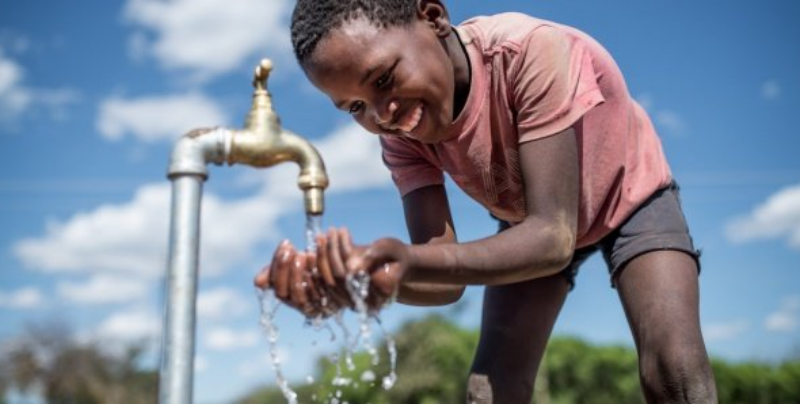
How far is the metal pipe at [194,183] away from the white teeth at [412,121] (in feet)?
0.94

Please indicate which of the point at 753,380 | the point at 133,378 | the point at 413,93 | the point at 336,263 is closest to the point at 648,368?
the point at 413,93

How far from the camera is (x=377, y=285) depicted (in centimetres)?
174

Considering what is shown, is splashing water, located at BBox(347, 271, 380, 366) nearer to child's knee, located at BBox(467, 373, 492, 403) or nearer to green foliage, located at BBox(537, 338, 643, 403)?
child's knee, located at BBox(467, 373, 492, 403)

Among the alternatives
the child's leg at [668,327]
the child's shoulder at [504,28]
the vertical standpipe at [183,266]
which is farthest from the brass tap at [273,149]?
the child's leg at [668,327]

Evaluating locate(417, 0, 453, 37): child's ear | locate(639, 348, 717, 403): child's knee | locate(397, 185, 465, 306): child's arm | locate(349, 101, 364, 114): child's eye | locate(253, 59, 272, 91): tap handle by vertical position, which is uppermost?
locate(417, 0, 453, 37): child's ear

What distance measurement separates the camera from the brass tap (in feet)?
7.41

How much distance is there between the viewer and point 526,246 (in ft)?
6.88

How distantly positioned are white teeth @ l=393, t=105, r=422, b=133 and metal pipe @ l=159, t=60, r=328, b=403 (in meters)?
0.29

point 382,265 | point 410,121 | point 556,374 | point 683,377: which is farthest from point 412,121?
point 556,374

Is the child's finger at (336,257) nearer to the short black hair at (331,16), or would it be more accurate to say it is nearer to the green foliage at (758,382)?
the short black hair at (331,16)

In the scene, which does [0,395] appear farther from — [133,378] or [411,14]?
[411,14]

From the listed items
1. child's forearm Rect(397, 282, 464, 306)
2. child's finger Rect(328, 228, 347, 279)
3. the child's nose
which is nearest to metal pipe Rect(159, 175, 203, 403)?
child's finger Rect(328, 228, 347, 279)

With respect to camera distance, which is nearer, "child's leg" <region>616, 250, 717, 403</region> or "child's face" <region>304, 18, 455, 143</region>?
"child's face" <region>304, 18, 455, 143</region>

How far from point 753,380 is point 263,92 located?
22799 mm
